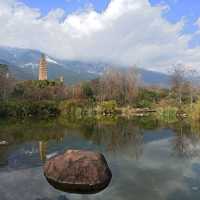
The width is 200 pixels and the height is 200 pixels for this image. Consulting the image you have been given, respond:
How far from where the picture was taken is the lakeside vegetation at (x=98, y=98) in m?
53.5

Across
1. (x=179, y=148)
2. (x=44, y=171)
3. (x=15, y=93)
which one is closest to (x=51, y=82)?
(x=15, y=93)

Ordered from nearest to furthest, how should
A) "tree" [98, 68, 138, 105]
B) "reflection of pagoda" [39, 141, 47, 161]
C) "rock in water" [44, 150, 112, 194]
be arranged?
"rock in water" [44, 150, 112, 194] → "reflection of pagoda" [39, 141, 47, 161] → "tree" [98, 68, 138, 105]

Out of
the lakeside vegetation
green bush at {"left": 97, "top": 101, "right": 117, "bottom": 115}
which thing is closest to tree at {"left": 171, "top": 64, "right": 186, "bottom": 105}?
the lakeside vegetation

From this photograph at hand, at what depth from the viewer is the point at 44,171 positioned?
14.8 meters

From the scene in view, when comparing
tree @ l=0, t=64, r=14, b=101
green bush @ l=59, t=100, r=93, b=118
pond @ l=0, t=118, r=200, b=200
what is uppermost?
tree @ l=0, t=64, r=14, b=101

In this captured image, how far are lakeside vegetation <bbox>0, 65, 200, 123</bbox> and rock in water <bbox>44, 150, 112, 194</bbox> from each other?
36.6 m

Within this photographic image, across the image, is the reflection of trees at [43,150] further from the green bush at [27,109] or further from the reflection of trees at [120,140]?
the green bush at [27,109]

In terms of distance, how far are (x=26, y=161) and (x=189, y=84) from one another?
61.9m

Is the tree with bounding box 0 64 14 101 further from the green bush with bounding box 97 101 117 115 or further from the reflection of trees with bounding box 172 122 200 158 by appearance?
the reflection of trees with bounding box 172 122 200 158

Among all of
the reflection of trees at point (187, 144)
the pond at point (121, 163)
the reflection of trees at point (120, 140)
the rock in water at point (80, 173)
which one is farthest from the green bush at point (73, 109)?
the rock in water at point (80, 173)

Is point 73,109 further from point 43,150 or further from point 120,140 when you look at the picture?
point 43,150

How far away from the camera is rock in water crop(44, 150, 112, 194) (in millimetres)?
12742

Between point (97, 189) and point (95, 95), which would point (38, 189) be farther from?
point (95, 95)

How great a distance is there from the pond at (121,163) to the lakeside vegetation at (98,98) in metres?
23.6
